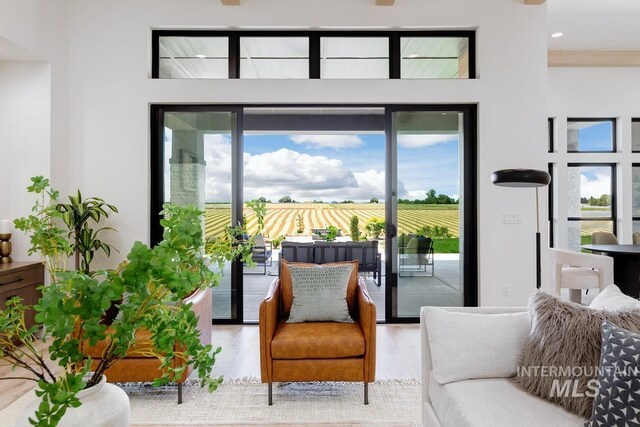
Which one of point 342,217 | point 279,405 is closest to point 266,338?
point 279,405

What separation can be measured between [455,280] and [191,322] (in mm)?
4030

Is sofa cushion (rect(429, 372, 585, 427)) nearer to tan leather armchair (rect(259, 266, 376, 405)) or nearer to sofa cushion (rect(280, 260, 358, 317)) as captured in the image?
tan leather armchair (rect(259, 266, 376, 405))

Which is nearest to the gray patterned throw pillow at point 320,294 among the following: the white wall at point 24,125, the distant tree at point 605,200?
the white wall at point 24,125

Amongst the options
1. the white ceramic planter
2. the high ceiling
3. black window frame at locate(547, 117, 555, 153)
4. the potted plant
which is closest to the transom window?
black window frame at locate(547, 117, 555, 153)

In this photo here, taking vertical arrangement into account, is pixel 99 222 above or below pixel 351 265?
above

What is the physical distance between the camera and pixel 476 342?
1863 mm

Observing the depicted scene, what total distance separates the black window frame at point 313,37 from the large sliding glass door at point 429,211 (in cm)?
60

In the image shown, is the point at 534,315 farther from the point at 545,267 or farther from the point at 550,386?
the point at 545,267

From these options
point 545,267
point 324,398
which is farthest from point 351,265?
point 545,267

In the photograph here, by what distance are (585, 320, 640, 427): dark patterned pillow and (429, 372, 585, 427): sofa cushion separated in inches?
5.6

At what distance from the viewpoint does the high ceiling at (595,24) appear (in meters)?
4.67

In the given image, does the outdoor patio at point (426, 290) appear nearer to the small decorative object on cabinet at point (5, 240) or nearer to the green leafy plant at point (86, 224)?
the green leafy plant at point (86, 224)

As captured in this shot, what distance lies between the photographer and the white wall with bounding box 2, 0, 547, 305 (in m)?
4.21

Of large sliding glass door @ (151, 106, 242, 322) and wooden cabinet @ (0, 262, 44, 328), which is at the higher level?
large sliding glass door @ (151, 106, 242, 322)
